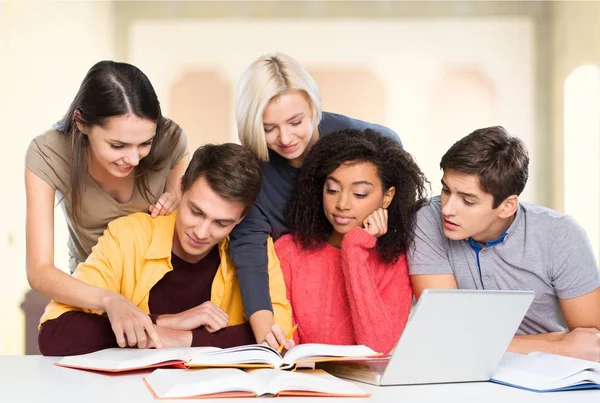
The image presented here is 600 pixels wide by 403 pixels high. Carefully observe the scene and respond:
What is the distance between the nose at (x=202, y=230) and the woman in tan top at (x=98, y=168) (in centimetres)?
25

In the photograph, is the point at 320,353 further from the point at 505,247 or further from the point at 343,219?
the point at 505,247

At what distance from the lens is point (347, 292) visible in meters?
2.26

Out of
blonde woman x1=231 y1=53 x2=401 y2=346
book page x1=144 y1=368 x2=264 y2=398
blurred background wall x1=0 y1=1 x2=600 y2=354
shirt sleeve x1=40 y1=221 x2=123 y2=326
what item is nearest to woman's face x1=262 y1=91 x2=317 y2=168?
blonde woman x1=231 y1=53 x2=401 y2=346

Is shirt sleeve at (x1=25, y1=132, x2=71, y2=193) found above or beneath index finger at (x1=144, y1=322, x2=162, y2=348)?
above

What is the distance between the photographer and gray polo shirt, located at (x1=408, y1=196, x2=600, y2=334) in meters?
2.23

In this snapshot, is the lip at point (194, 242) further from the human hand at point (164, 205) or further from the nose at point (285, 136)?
the nose at point (285, 136)

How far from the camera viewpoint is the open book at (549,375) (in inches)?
55.9

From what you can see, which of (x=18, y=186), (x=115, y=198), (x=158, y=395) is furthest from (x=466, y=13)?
(x=158, y=395)

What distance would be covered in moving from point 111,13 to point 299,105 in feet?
10.4

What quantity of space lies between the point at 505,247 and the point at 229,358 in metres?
1.07

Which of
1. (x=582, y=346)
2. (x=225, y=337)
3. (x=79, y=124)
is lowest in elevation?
(x=582, y=346)

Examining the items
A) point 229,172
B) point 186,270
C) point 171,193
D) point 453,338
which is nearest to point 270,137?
point 229,172

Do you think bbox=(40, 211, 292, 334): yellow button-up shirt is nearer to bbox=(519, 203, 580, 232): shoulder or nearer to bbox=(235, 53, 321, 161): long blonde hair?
bbox=(235, 53, 321, 161): long blonde hair

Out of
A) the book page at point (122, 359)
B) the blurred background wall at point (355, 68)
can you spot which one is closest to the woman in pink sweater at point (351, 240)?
the book page at point (122, 359)
